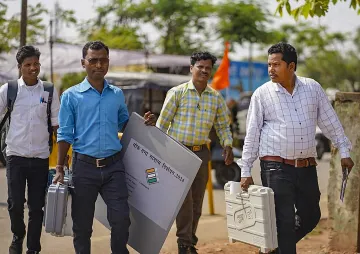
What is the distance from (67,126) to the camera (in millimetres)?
5457

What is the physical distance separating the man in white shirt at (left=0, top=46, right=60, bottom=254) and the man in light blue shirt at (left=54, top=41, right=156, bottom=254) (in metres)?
0.62

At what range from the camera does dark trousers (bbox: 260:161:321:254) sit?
5.46 m

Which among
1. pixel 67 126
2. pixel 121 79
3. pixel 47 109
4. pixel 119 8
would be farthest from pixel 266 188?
pixel 119 8

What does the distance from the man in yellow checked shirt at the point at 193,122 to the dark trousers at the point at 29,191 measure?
1.27 metres

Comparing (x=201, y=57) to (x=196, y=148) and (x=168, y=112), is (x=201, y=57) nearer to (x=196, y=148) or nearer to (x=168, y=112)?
(x=168, y=112)

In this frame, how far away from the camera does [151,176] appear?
5.74 metres

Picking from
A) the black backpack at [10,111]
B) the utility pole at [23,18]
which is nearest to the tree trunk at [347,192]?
the black backpack at [10,111]

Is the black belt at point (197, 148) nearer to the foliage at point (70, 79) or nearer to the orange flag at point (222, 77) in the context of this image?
the orange flag at point (222, 77)

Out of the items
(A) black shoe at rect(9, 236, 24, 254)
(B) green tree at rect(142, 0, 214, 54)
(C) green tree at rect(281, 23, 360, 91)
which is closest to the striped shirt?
(A) black shoe at rect(9, 236, 24, 254)

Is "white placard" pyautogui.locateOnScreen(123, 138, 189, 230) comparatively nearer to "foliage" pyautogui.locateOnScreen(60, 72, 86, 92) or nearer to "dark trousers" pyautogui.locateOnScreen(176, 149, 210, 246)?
"dark trousers" pyautogui.locateOnScreen(176, 149, 210, 246)

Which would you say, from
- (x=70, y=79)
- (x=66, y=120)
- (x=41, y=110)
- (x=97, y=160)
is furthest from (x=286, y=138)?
(x=70, y=79)

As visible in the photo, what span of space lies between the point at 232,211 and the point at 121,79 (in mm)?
9717

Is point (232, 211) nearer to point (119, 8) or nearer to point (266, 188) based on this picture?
point (266, 188)

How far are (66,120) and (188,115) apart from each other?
5.25ft
